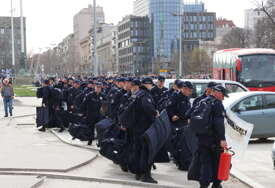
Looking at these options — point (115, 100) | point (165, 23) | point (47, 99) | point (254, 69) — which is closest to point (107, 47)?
point (165, 23)

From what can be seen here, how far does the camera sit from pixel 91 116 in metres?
12.0

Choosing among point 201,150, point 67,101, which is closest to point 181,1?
point 67,101

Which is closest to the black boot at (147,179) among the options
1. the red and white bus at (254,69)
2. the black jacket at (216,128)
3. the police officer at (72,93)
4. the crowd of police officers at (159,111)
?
the crowd of police officers at (159,111)

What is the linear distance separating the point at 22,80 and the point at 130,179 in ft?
242

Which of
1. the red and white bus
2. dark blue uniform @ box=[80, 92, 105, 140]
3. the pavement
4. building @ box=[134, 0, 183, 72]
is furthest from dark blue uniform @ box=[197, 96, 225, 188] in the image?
building @ box=[134, 0, 183, 72]

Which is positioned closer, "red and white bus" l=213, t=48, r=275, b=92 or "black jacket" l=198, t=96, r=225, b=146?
"black jacket" l=198, t=96, r=225, b=146

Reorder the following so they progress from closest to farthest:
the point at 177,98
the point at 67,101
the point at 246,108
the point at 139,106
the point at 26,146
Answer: the point at 139,106
the point at 177,98
the point at 26,146
the point at 246,108
the point at 67,101

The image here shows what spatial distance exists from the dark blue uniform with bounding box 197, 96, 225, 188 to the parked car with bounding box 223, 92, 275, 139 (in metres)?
5.37

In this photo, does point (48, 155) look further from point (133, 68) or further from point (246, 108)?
point (133, 68)

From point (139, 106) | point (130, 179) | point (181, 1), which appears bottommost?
point (130, 179)

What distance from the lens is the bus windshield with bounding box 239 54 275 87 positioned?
81.1 ft

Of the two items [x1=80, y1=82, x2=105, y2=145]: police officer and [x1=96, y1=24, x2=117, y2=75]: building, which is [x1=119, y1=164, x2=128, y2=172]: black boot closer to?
[x1=80, y1=82, x2=105, y2=145]: police officer

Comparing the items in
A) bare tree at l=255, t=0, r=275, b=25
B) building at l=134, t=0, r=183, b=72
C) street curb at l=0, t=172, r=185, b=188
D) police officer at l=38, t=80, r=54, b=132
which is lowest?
street curb at l=0, t=172, r=185, b=188

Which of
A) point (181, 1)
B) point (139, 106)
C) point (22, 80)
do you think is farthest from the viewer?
point (181, 1)
